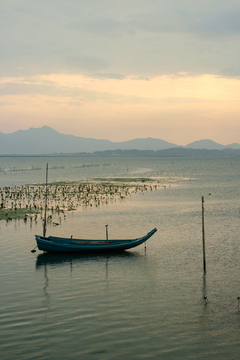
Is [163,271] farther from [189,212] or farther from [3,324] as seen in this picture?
[189,212]

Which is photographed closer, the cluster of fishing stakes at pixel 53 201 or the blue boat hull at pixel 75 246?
the blue boat hull at pixel 75 246

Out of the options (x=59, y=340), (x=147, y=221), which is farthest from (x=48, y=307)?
(x=147, y=221)

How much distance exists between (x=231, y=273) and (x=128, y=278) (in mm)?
7180

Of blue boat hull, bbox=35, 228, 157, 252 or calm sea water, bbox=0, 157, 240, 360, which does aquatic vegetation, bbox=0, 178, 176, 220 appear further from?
blue boat hull, bbox=35, 228, 157, 252

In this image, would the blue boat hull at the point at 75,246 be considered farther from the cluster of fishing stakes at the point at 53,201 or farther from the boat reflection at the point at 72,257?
the cluster of fishing stakes at the point at 53,201

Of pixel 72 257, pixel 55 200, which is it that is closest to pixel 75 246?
pixel 72 257

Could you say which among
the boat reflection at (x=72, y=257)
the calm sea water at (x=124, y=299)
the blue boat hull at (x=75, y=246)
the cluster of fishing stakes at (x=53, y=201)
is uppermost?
the cluster of fishing stakes at (x=53, y=201)

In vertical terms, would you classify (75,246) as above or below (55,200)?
below

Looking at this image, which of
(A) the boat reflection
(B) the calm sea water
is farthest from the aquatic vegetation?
(A) the boat reflection

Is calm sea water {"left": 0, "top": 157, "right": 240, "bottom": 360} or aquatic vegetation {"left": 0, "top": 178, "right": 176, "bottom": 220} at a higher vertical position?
aquatic vegetation {"left": 0, "top": 178, "right": 176, "bottom": 220}

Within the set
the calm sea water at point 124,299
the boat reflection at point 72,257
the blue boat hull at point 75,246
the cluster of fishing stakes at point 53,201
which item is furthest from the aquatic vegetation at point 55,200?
the boat reflection at point 72,257

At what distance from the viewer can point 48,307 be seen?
65.4 ft

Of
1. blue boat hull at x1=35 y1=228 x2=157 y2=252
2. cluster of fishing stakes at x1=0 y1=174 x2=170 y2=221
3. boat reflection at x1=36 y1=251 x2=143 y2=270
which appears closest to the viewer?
boat reflection at x1=36 y1=251 x2=143 y2=270

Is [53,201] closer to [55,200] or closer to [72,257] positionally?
[55,200]
